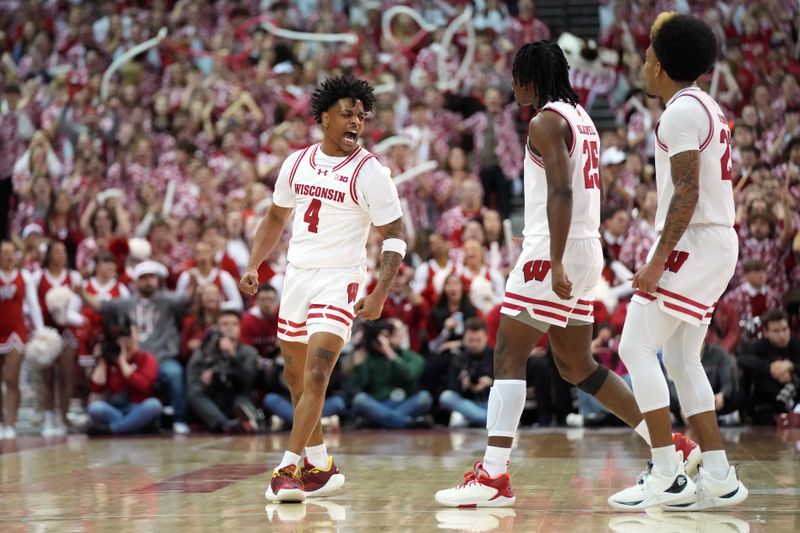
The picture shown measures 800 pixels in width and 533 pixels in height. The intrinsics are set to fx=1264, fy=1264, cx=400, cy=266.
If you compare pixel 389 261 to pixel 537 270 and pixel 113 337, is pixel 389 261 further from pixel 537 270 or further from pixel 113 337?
pixel 113 337

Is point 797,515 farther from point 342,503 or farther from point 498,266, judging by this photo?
point 498,266

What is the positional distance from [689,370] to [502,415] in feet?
2.99

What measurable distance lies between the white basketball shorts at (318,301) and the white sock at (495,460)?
1096 mm

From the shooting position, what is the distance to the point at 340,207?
682cm

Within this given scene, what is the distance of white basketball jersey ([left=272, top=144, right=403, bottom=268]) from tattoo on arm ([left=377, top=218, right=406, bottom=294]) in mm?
44

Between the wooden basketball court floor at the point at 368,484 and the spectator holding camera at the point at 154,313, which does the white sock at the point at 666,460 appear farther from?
the spectator holding camera at the point at 154,313

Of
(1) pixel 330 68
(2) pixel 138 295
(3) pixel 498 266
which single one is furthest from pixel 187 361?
(1) pixel 330 68

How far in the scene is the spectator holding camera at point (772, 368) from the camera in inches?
447

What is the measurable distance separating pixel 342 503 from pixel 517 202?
9992 mm

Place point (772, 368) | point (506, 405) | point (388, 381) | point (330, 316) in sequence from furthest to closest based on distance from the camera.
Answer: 1. point (388, 381)
2. point (772, 368)
3. point (330, 316)
4. point (506, 405)

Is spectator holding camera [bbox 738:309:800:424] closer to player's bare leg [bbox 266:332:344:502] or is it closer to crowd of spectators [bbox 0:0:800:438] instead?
crowd of spectators [bbox 0:0:800:438]

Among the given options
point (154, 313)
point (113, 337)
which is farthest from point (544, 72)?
point (154, 313)

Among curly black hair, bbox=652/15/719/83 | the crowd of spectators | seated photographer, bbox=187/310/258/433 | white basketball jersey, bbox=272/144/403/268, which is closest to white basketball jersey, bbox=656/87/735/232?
curly black hair, bbox=652/15/719/83

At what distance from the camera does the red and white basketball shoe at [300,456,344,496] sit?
683cm
